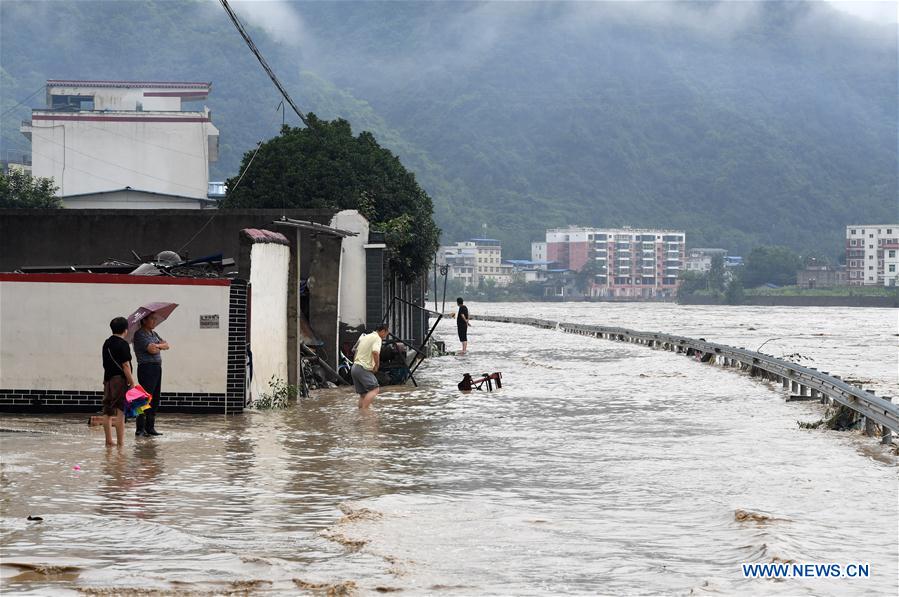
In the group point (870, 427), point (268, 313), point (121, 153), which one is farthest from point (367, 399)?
point (121, 153)

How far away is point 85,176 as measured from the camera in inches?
3976

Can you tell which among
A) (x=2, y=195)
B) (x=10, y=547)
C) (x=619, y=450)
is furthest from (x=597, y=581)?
(x=2, y=195)

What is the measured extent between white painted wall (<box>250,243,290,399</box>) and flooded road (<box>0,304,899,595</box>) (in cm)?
110

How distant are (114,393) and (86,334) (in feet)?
16.3

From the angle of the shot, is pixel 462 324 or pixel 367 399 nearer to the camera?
pixel 367 399

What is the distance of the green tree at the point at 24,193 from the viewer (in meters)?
71.6

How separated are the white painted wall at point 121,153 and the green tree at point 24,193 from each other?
2214cm

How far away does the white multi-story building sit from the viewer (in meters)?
100

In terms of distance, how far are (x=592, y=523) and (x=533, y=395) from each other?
1462 cm

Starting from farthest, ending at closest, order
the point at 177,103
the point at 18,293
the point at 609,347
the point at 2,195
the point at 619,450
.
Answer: the point at 177,103
the point at 2,195
the point at 609,347
the point at 18,293
the point at 619,450

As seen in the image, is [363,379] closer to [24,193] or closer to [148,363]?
[148,363]

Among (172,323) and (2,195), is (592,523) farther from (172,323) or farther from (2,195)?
(2,195)

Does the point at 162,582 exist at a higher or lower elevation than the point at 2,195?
lower

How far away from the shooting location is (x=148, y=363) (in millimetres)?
15594
